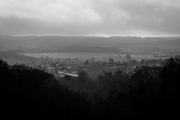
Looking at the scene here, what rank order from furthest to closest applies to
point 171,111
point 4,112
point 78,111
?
point 171,111 < point 78,111 < point 4,112

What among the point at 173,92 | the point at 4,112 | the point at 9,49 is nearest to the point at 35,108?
the point at 4,112

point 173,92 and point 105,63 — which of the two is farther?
point 105,63

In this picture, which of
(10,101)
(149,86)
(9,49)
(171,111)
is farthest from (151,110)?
(9,49)

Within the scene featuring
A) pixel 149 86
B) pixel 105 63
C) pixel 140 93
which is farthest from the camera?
pixel 105 63

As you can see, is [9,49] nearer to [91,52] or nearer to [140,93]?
[91,52]

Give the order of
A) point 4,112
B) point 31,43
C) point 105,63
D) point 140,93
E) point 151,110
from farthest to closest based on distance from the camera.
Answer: point 31,43 < point 105,63 < point 140,93 < point 151,110 < point 4,112

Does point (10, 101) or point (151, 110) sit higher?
point (10, 101)

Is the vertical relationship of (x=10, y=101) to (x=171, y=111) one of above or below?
above

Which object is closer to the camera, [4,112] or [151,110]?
[4,112]

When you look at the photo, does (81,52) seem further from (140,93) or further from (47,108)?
(47,108)
